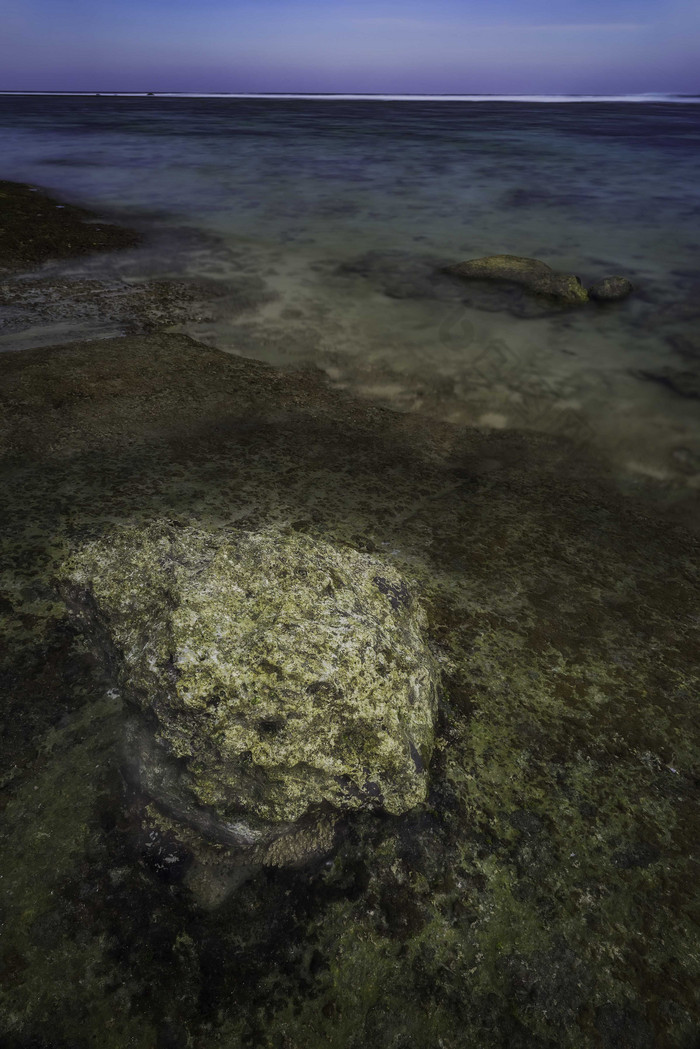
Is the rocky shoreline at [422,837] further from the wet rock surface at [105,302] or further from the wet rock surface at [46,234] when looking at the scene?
the wet rock surface at [46,234]

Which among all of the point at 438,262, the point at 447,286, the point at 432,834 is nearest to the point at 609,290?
the point at 447,286

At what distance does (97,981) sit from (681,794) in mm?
1258

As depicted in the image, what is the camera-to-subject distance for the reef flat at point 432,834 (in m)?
1.03

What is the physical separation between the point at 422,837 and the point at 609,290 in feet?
18.3

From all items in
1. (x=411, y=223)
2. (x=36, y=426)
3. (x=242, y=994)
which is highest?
(x=411, y=223)

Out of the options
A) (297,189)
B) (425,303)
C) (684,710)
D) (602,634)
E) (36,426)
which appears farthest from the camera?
(297,189)

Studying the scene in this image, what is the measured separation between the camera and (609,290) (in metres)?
5.48

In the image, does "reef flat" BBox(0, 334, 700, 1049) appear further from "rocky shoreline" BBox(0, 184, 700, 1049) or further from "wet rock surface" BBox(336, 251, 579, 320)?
"wet rock surface" BBox(336, 251, 579, 320)

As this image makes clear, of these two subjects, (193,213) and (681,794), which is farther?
(193,213)

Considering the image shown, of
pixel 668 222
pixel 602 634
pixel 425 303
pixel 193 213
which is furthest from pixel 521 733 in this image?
pixel 668 222

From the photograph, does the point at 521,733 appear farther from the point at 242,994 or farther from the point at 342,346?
the point at 342,346

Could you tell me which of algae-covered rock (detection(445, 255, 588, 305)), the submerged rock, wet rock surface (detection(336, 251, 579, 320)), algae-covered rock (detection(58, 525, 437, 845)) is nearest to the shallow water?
wet rock surface (detection(336, 251, 579, 320))

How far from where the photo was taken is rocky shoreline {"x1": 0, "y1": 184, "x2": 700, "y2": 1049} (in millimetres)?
1027

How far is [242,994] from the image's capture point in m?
1.03
